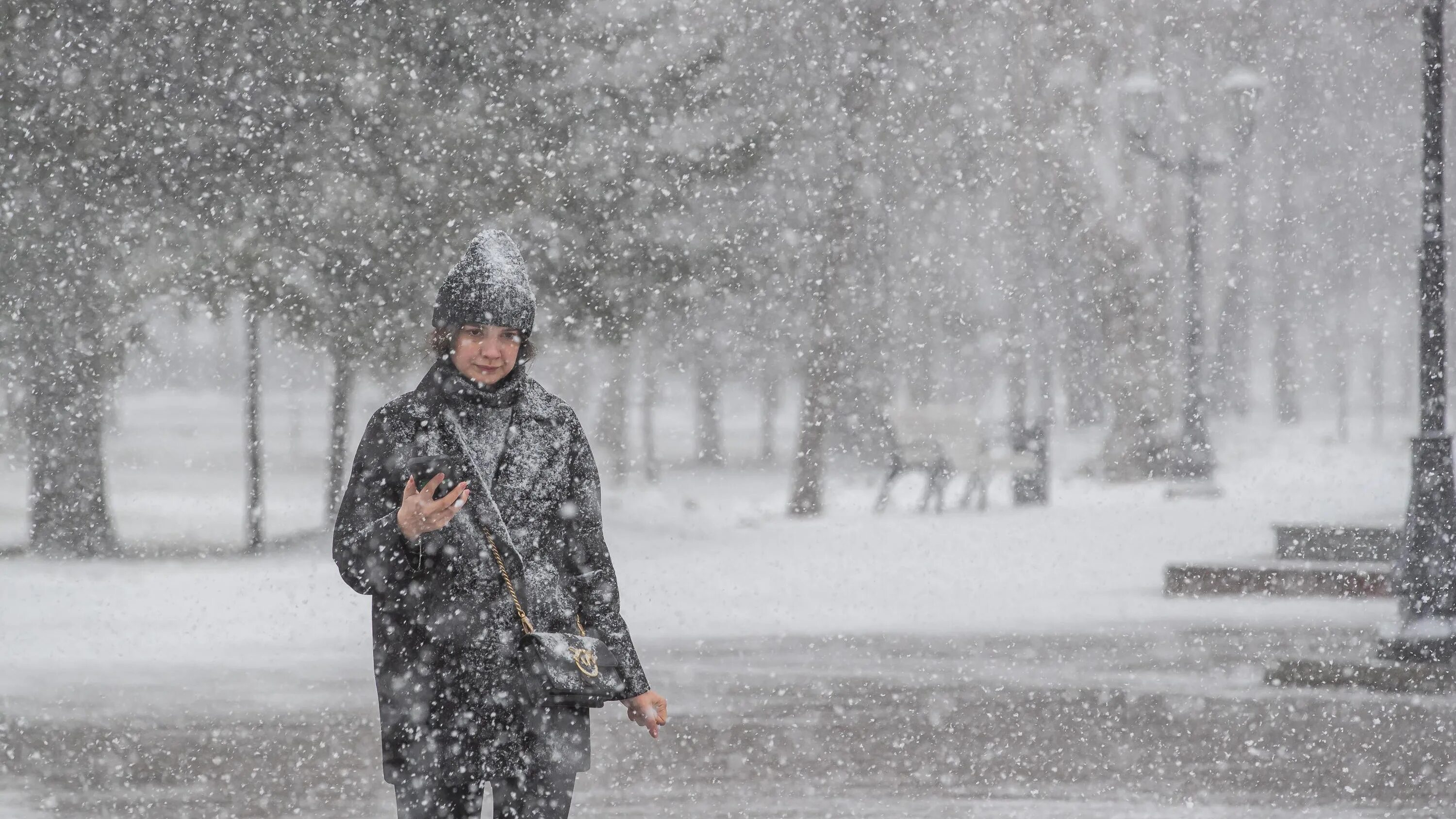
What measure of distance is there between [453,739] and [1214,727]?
18.5 ft

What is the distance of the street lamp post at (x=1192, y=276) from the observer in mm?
25422

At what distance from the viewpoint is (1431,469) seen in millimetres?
11250

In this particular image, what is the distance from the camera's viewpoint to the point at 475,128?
16.6 metres

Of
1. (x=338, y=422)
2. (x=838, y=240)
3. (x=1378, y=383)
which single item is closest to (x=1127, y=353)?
(x=838, y=240)

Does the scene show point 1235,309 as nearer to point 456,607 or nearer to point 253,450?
point 253,450

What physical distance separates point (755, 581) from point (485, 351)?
1320cm

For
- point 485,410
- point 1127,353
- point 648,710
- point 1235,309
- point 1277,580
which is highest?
point 1235,309

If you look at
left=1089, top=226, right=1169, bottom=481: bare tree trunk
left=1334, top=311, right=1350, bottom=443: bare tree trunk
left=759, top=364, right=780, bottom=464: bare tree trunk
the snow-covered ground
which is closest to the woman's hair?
the snow-covered ground

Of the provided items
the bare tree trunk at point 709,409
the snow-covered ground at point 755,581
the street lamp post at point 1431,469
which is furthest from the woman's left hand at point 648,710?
the bare tree trunk at point 709,409

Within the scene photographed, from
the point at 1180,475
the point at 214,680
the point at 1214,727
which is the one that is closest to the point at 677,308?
the point at 214,680

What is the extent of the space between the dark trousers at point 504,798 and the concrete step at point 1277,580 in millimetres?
12226

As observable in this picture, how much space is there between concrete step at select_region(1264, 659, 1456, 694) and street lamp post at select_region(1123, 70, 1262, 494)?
15.3 metres

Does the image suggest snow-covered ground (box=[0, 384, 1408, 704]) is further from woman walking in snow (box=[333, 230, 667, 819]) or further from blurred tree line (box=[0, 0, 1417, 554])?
woman walking in snow (box=[333, 230, 667, 819])

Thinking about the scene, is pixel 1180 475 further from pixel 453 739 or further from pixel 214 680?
pixel 453 739
